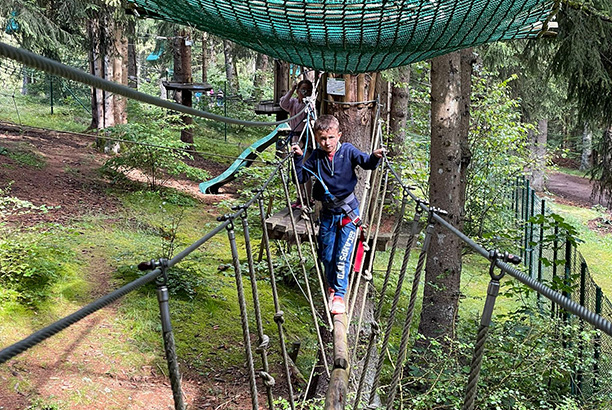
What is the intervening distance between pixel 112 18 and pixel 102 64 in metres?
0.88

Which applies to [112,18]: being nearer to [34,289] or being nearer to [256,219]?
[256,219]

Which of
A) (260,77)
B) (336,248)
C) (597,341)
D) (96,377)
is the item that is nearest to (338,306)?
(336,248)

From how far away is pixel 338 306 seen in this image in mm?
2977

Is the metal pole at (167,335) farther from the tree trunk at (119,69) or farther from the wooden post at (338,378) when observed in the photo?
the tree trunk at (119,69)

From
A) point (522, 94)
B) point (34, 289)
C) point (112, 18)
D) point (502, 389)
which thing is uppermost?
point (112, 18)

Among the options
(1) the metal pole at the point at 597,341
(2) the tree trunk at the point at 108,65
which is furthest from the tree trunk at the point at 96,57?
(1) the metal pole at the point at 597,341

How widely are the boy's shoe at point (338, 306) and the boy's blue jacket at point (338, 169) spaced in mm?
458

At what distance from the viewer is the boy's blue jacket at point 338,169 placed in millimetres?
3186

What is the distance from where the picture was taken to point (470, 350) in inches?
147

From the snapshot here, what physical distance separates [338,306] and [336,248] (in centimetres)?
33

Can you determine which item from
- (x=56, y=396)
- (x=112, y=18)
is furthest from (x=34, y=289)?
(x=112, y=18)

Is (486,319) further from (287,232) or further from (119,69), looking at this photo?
(119,69)

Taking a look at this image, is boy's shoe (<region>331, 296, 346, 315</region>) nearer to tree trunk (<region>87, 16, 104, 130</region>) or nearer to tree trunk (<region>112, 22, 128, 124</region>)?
tree trunk (<region>87, 16, 104, 130</region>)

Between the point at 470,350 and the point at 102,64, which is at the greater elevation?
the point at 102,64
